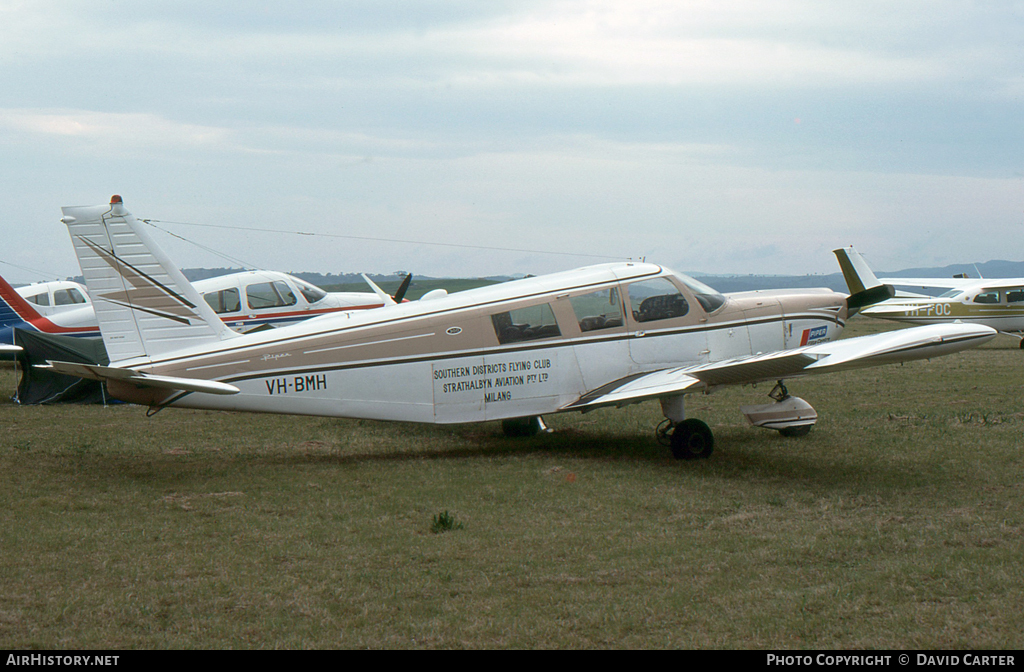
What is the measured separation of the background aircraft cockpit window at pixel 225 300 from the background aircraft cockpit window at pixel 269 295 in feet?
0.85

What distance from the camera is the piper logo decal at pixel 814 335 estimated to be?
11539 millimetres

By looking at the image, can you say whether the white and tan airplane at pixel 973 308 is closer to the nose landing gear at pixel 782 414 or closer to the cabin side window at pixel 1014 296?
the cabin side window at pixel 1014 296

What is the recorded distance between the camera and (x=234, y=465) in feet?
32.4

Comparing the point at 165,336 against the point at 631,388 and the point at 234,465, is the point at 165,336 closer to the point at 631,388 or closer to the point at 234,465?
the point at 234,465

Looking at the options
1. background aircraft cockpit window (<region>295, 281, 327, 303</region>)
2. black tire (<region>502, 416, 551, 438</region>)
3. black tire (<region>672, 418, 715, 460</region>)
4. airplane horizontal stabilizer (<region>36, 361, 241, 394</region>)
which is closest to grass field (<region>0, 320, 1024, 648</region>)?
black tire (<region>672, 418, 715, 460</region>)

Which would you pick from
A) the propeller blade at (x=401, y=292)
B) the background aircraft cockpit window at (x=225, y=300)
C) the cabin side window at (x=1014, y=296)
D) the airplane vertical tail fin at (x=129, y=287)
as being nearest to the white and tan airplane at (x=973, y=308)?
the cabin side window at (x=1014, y=296)

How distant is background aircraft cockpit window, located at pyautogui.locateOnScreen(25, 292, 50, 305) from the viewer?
72.2ft

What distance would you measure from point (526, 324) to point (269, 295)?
9202 mm

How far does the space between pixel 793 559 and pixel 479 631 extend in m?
2.64

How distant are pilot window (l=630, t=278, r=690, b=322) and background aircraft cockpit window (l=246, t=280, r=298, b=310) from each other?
31.6 feet

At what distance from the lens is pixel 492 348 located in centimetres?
1020

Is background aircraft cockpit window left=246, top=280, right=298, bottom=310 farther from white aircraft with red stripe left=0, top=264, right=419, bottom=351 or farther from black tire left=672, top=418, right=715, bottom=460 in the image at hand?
black tire left=672, top=418, right=715, bottom=460

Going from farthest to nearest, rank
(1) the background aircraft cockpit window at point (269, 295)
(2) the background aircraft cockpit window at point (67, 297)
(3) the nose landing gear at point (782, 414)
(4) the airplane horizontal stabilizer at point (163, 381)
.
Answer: (2) the background aircraft cockpit window at point (67, 297) < (1) the background aircraft cockpit window at point (269, 295) < (3) the nose landing gear at point (782, 414) < (4) the airplane horizontal stabilizer at point (163, 381)

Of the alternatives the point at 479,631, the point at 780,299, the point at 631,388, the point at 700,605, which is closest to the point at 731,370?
the point at 631,388
